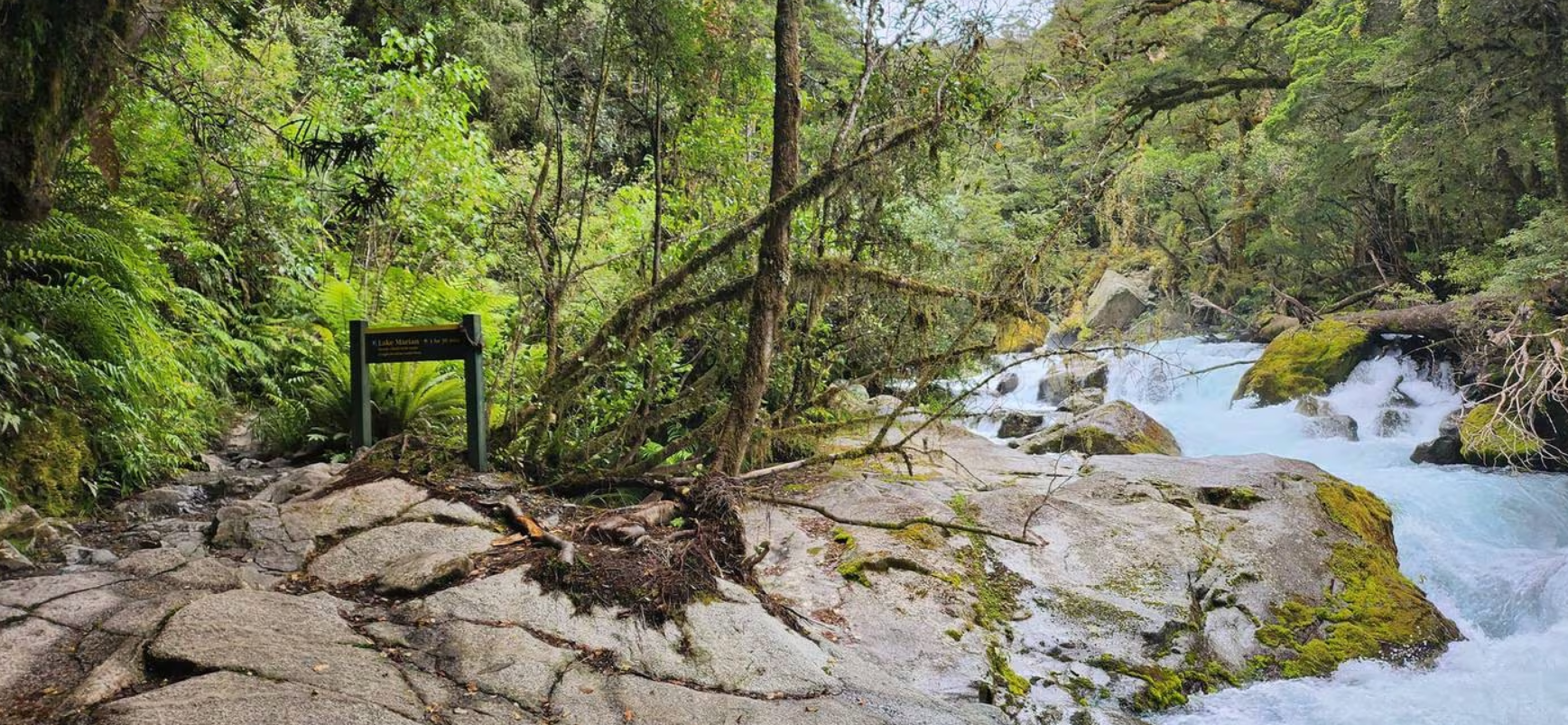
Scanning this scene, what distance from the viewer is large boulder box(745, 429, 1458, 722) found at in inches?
159

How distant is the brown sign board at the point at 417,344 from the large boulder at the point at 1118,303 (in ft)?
68.1

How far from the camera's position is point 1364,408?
1237cm

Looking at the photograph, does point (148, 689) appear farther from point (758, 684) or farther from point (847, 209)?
point (847, 209)

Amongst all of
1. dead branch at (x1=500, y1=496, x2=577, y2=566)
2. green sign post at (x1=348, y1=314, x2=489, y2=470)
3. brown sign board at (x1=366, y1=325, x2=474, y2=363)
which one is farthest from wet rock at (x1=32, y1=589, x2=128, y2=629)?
brown sign board at (x1=366, y1=325, x2=474, y2=363)

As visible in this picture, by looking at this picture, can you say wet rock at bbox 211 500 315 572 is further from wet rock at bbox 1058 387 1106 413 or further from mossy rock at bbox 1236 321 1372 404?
mossy rock at bbox 1236 321 1372 404

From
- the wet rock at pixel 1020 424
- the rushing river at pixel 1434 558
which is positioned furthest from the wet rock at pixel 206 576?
the wet rock at pixel 1020 424

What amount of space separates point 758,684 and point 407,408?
4.26 m

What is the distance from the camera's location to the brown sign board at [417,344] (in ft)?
17.5

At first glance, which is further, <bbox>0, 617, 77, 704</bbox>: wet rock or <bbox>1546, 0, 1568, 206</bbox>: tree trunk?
<bbox>1546, 0, 1568, 206</bbox>: tree trunk

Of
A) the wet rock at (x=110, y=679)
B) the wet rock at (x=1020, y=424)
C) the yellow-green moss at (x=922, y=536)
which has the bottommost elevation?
the wet rock at (x=1020, y=424)

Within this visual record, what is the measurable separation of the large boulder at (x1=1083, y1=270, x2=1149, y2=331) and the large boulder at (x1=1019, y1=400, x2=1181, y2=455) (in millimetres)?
13124

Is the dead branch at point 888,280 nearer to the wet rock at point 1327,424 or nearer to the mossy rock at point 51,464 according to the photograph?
the mossy rock at point 51,464

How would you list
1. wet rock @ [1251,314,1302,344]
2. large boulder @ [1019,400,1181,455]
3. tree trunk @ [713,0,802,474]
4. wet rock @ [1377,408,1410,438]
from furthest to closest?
wet rock @ [1251,314,1302,344] → wet rock @ [1377,408,1410,438] → large boulder @ [1019,400,1181,455] → tree trunk @ [713,0,802,474]

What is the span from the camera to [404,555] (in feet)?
12.9
